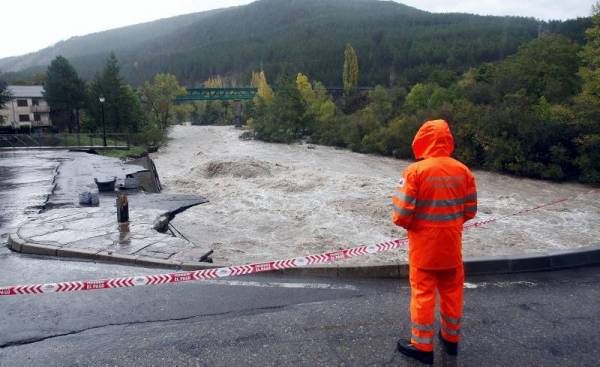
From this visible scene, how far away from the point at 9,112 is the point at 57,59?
1103 inches

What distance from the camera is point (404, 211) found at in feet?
11.8

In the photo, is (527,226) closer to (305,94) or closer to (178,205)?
(178,205)

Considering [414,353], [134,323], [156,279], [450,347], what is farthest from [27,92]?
[450,347]

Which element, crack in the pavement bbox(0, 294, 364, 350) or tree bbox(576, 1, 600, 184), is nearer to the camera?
crack in the pavement bbox(0, 294, 364, 350)

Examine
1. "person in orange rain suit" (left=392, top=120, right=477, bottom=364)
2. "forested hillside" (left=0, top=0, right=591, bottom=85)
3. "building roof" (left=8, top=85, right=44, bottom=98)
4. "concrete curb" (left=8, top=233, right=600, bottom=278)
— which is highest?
"forested hillside" (left=0, top=0, right=591, bottom=85)

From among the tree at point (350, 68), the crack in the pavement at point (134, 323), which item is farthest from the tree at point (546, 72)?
the tree at point (350, 68)

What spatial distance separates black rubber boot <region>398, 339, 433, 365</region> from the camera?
3557mm

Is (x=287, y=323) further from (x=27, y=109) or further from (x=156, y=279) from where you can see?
(x=27, y=109)

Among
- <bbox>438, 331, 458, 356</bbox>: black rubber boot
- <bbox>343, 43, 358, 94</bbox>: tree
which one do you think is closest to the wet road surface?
<bbox>438, 331, 458, 356</bbox>: black rubber boot

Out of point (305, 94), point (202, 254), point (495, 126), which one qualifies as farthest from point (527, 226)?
point (305, 94)

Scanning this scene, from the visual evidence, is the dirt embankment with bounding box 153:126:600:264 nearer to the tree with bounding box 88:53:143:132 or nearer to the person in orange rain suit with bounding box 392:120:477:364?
the person in orange rain suit with bounding box 392:120:477:364

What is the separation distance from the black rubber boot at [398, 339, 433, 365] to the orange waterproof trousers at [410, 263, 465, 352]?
0.14 feet

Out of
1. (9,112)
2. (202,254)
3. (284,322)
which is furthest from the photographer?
(9,112)

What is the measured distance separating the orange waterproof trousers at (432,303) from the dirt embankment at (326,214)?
11.8 feet
